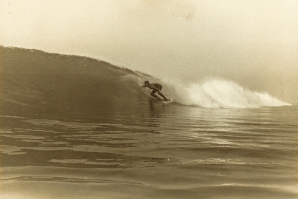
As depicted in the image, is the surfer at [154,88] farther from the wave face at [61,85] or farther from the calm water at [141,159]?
the calm water at [141,159]

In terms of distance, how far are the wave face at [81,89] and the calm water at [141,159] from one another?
0.60m

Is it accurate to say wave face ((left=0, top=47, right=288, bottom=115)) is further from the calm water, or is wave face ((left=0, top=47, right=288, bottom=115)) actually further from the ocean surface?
the calm water

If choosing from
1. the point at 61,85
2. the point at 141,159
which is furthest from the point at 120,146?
the point at 61,85

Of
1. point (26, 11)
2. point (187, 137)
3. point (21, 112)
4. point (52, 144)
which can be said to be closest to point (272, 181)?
point (187, 137)

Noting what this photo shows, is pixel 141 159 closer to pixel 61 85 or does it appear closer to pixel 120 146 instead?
pixel 120 146

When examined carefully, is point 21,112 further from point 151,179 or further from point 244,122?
point 244,122

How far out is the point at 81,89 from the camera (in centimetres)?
674

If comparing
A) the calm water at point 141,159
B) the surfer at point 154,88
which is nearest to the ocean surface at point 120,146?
the calm water at point 141,159

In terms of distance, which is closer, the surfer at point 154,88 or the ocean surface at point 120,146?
the ocean surface at point 120,146

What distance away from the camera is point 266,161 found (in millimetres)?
3641

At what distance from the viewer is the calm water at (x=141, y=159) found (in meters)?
2.80

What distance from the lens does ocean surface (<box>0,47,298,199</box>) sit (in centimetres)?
283

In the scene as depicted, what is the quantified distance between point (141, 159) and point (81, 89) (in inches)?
150

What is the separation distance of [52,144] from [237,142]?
2840mm
